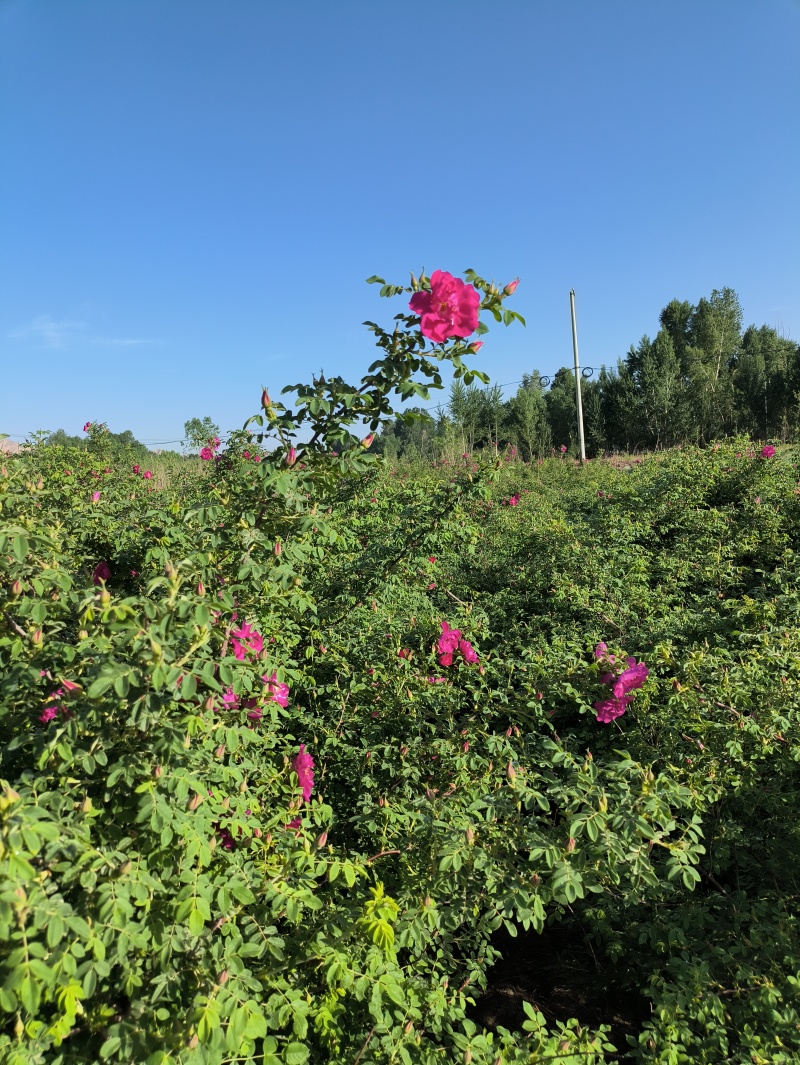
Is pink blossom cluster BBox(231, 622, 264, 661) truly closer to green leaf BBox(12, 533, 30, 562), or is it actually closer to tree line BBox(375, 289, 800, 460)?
green leaf BBox(12, 533, 30, 562)

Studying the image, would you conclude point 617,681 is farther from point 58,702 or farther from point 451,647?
point 58,702

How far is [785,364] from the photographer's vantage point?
27016 mm

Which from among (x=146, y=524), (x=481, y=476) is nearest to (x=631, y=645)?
(x=481, y=476)

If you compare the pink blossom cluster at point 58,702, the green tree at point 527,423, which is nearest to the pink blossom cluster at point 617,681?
the pink blossom cluster at point 58,702

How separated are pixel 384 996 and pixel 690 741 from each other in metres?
1.22

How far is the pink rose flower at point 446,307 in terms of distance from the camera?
4.51 feet

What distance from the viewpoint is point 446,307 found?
4.55 feet

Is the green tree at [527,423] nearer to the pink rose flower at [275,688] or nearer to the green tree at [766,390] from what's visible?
the green tree at [766,390]

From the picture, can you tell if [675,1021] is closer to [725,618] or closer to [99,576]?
[725,618]

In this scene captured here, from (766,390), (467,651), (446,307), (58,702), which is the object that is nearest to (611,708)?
(467,651)

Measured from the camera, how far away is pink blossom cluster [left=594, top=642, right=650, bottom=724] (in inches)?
73.1

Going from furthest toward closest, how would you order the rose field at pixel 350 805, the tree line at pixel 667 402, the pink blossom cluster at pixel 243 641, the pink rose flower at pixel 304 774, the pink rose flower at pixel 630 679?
1. the tree line at pixel 667 402
2. the pink rose flower at pixel 630 679
3. the pink rose flower at pixel 304 774
4. the pink blossom cluster at pixel 243 641
5. the rose field at pixel 350 805

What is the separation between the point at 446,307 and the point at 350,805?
1.66 m

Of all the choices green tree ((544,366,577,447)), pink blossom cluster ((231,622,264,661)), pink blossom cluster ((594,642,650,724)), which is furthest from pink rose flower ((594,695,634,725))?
green tree ((544,366,577,447))
